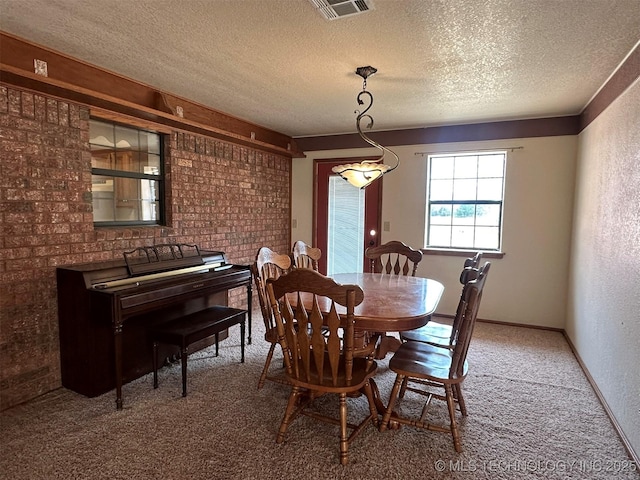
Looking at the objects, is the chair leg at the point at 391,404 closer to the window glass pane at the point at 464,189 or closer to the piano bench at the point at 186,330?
the piano bench at the point at 186,330

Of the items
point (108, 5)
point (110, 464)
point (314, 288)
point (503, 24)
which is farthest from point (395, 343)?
point (108, 5)

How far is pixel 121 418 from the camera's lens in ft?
7.39

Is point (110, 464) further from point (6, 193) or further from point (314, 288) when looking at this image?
point (6, 193)

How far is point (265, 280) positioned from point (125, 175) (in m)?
1.67

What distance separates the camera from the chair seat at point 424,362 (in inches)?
77.5

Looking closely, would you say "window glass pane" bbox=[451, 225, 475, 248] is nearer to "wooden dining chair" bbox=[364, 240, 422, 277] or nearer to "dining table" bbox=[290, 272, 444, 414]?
"wooden dining chair" bbox=[364, 240, 422, 277]

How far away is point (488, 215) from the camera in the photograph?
431 centimetres

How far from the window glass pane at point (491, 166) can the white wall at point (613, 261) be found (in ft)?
2.76

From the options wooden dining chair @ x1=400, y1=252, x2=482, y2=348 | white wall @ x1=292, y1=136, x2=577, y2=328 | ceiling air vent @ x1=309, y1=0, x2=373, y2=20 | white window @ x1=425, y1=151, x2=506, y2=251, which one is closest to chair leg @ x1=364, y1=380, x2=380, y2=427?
wooden dining chair @ x1=400, y1=252, x2=482, y2=348

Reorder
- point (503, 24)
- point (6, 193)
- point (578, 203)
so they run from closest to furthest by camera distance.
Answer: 1. point (503, 24)
2. point (6, 193)
3. point (578, 203)

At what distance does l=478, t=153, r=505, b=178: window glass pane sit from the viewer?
13.8 feet

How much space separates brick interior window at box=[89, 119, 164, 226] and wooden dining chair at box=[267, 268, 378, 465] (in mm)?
1892

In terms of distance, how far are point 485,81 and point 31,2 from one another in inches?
114

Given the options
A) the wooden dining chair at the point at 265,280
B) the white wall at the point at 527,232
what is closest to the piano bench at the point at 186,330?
the wooden dining chair at the point at 265,280
